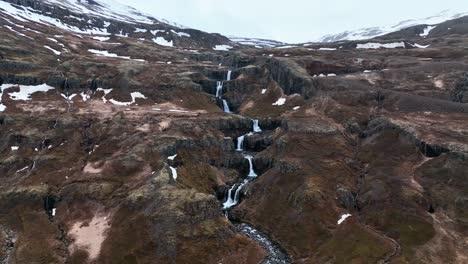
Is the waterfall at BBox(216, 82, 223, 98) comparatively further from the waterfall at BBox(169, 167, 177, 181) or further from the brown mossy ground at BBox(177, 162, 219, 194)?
the waterfall at BBox(169, 167, 177, 181)

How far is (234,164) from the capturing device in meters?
106

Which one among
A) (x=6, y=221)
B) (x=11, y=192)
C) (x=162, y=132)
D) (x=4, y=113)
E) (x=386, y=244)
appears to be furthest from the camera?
(x=4, y=113)

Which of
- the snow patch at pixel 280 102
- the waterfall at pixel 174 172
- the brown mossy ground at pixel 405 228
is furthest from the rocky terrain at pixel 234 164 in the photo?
the waterfall at pixel 174 172

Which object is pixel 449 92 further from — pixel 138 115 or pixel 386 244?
pixel 138 115

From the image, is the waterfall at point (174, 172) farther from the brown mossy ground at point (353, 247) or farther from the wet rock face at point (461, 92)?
the wet rock face at point (461, 92)

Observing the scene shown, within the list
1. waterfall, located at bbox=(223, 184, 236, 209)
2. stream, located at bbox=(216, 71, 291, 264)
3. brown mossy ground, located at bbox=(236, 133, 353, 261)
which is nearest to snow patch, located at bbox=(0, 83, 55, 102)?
stream, located at bbox=(216, 71, 291, 264)

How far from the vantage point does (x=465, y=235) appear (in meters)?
72.4

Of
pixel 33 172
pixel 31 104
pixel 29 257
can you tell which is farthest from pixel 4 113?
pixel 29 257

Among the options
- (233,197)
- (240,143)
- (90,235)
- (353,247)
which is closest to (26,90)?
(240,143)

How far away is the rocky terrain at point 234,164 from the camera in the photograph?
7438 cm

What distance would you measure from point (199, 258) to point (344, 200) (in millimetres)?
32883

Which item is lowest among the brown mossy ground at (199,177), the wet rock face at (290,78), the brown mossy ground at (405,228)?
the brown mossy ground at (199,177)

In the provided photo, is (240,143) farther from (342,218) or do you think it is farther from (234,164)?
(342,218)

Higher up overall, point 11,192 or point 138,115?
point 138,115
